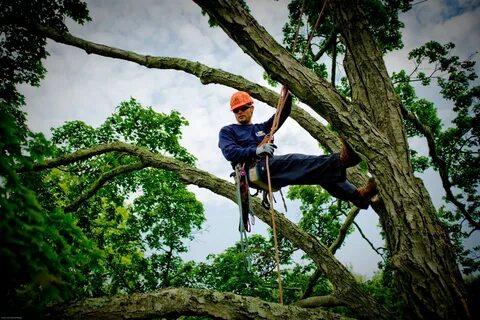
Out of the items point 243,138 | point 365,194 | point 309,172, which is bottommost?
point 365,194

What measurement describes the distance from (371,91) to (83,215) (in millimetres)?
6468

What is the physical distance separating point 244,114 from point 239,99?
0.20 metres

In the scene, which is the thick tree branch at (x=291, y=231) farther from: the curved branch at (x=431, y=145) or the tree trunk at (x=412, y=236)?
the curved branch at (x=431, y=145)

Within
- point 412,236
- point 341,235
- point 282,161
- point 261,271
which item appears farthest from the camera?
point 261,271

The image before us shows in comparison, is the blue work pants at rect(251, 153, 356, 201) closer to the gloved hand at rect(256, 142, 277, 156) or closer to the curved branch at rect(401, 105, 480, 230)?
the gloved hand at rect(256, 142, 277, 156)

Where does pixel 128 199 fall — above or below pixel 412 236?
above

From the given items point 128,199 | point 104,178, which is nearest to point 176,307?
Result: point 104,178

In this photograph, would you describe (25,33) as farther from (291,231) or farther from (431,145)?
(431,145)

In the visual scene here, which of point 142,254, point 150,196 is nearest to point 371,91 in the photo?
point 150,196

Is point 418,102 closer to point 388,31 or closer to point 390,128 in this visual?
point 388,31

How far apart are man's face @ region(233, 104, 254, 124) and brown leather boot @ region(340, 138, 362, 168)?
1468mm

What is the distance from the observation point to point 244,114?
371cm

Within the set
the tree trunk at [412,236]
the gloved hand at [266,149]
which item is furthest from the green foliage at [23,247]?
the tree trunk at [412,236]

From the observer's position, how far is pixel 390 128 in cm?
260
